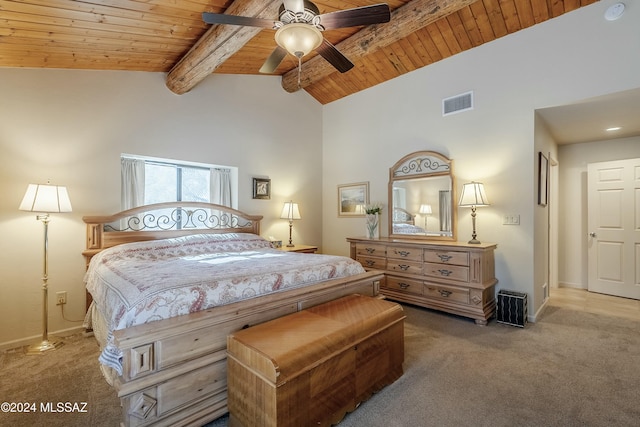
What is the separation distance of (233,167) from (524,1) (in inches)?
161

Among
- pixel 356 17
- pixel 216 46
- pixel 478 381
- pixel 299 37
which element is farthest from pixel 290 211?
pixel 478 381

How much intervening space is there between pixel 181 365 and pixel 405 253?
3.02m

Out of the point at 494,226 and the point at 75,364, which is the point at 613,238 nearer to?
the point at 494,226

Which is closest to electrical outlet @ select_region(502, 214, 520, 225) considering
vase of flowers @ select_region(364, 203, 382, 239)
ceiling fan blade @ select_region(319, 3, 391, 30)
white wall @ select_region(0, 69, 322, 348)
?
vase of flowers @ select_region(364, 203, 382, 239)

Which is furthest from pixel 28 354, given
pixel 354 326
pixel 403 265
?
pixel 403 265

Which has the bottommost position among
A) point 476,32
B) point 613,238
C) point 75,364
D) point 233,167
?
point 75,364

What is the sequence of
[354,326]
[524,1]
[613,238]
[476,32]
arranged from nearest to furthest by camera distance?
[354,326] → [524,1] → [476,32] → [613,238]

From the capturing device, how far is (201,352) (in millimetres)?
1766

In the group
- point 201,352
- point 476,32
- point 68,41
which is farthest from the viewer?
point 476,32

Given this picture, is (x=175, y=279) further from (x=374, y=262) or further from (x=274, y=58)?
(x=374, y=262)

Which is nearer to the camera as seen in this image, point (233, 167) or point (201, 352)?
point (201, 352)

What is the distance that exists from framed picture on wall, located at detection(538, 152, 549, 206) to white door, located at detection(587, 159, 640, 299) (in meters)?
1.19

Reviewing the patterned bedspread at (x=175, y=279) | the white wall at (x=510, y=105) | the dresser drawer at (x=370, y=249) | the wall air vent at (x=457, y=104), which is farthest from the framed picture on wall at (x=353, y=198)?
the patterned bedspread at (x=175, y=279)

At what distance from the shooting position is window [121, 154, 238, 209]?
368cm
